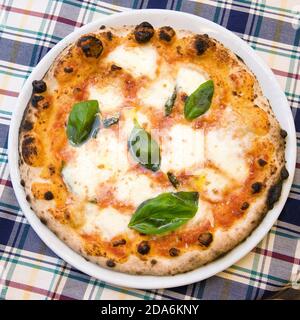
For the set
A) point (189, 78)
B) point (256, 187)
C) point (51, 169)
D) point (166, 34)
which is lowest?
point (51, 169)

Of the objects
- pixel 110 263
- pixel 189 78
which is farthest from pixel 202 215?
pixel 189 78

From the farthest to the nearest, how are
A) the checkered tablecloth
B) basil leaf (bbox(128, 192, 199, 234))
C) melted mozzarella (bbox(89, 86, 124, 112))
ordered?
the checkered tablecloth, melted mozzarella (bbox(89, 86, 124, 112)), basil leaf (bbox(128, 192, 199, 234))

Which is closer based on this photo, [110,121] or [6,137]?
[110,121]

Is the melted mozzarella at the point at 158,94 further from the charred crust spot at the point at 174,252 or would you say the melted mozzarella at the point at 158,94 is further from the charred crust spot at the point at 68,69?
the charred crust spot at the point at 174,252

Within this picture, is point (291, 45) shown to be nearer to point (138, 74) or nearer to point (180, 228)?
point (138, 74)

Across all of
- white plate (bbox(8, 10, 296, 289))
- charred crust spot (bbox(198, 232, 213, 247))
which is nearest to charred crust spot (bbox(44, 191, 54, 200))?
white plate (bbox(8, 10, 296, 289))

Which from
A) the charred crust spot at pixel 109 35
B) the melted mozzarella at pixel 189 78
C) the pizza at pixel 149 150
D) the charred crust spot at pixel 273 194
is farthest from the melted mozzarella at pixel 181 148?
the charred crust spot at pixel 109 35

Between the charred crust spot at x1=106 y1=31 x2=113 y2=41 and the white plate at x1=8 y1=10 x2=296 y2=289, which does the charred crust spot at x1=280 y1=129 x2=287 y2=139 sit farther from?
the charred crust spot at x1=106 y1=31 x2=113 y2=41

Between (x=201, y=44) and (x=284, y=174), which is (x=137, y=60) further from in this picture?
(x=284, y=174)
